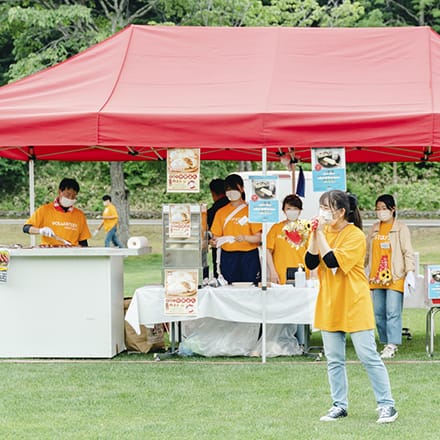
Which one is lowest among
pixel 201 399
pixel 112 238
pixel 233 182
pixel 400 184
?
pixel 201 399

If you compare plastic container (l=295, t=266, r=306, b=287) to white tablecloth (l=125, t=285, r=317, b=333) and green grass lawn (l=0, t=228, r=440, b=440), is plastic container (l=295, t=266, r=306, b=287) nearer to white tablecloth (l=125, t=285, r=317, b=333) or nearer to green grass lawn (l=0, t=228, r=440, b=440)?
white tablecloth (l=125, t=285, r=317, b=333)

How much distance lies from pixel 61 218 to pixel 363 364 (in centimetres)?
490

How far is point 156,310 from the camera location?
9.38 m

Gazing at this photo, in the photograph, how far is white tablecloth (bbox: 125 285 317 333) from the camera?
9.18 metres

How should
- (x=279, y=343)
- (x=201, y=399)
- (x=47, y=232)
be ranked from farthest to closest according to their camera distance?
1. (x=47, y=232)
2. (x=279, y=343)
3. (x=201, y=399)

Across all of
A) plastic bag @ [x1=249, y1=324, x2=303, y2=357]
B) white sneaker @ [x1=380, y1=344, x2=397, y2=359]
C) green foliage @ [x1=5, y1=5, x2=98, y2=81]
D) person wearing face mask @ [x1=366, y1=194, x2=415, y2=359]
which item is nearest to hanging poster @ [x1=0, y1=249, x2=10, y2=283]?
plastic bag @ [x1=249, y1=324, x2=303, y2=357]

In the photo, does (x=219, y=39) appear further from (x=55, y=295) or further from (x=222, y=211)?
(x=55, y=295)

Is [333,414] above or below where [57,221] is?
below

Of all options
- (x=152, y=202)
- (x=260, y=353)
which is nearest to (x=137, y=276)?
(x=260, y=353)

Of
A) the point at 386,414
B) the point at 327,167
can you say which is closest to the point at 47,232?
the point at 327,167

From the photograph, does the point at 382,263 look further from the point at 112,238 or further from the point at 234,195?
the point at 112,238

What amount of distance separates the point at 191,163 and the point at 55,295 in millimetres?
1897

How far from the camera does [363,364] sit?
6.44 metres

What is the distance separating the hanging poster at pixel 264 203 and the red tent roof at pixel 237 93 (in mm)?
364
